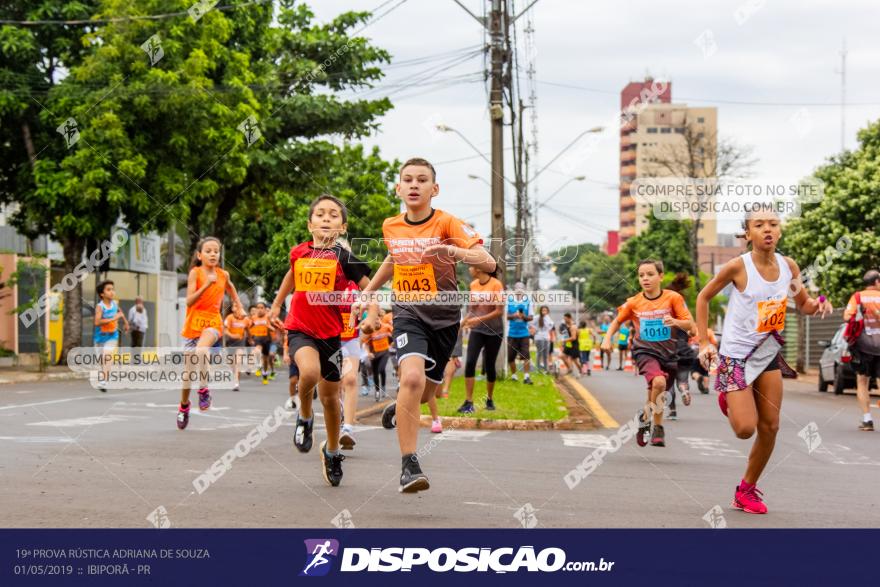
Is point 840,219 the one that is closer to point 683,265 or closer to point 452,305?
point 452,305

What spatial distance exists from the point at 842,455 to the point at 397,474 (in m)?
5.11

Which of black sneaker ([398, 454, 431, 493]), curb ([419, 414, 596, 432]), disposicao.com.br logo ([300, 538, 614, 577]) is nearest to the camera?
disposicao.com.br logo ([300, 538, 614, 577])

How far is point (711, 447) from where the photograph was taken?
40.1 ft

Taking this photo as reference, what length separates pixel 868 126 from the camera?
3184 centimetres

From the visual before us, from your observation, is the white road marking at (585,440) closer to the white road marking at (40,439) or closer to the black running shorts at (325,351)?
the black running shorts at (325,351)

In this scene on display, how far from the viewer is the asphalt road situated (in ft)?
21.8

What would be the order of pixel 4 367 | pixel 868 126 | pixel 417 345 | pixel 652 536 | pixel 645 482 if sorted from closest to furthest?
1. pixel 652 536
2. pixel 417 345
3. pixel 645 482
4. pixel 4 367
5. pixel 868 126

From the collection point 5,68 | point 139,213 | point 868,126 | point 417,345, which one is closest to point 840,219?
point 868,126

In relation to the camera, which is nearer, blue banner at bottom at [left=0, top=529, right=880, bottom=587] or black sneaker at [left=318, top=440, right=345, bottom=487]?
blue banner at bottom at [left=0, top=529, right=880, bottom=587]

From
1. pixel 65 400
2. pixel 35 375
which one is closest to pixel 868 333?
pixel 65 400

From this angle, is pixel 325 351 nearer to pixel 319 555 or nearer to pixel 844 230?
pixel 319 555

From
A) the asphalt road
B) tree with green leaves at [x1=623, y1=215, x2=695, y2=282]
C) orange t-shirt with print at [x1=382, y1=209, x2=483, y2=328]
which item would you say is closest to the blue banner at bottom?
the asphalt road

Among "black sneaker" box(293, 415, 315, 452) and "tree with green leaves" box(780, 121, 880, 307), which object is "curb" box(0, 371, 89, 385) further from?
"tree with green leaves" box(780, 121, 880, 307)

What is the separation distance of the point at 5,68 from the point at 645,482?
75.0 feet
